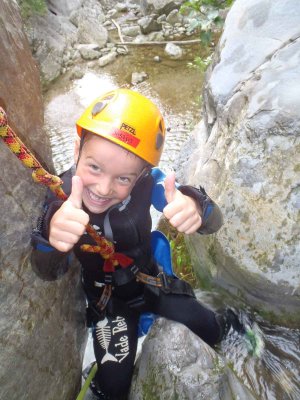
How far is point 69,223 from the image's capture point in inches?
86.7

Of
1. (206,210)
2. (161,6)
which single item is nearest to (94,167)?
(206,210)

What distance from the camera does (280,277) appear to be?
3.60 m

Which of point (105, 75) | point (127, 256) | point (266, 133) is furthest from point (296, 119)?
point (105, 75)

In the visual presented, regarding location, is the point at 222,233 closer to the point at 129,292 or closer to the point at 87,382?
the point at 129,292

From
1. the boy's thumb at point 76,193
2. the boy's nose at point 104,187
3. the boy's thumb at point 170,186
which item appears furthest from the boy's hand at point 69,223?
the boy's thumb at point 170,186

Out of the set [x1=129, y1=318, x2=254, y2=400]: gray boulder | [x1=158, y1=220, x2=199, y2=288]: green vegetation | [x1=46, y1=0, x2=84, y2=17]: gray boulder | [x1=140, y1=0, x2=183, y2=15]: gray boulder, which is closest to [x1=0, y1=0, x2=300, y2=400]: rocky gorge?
[x1=129, y1=318, x2=254, y2=400]: gray boulder

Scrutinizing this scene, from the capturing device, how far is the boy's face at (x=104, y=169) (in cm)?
263

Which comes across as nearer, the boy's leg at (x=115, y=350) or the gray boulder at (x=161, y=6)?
the boy's leg at (x=115, y=350)

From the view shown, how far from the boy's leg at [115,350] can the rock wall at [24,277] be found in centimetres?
30

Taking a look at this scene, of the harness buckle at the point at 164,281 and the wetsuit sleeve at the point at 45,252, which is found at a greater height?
the wetsuit sleeve at the point at 45,252

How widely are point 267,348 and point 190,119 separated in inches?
226

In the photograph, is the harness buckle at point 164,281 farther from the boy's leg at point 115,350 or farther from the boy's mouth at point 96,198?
the boy's mouth at point 96,198

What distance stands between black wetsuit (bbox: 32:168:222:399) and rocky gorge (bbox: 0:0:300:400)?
183 mm

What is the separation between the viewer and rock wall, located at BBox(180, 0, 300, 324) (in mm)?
3594
